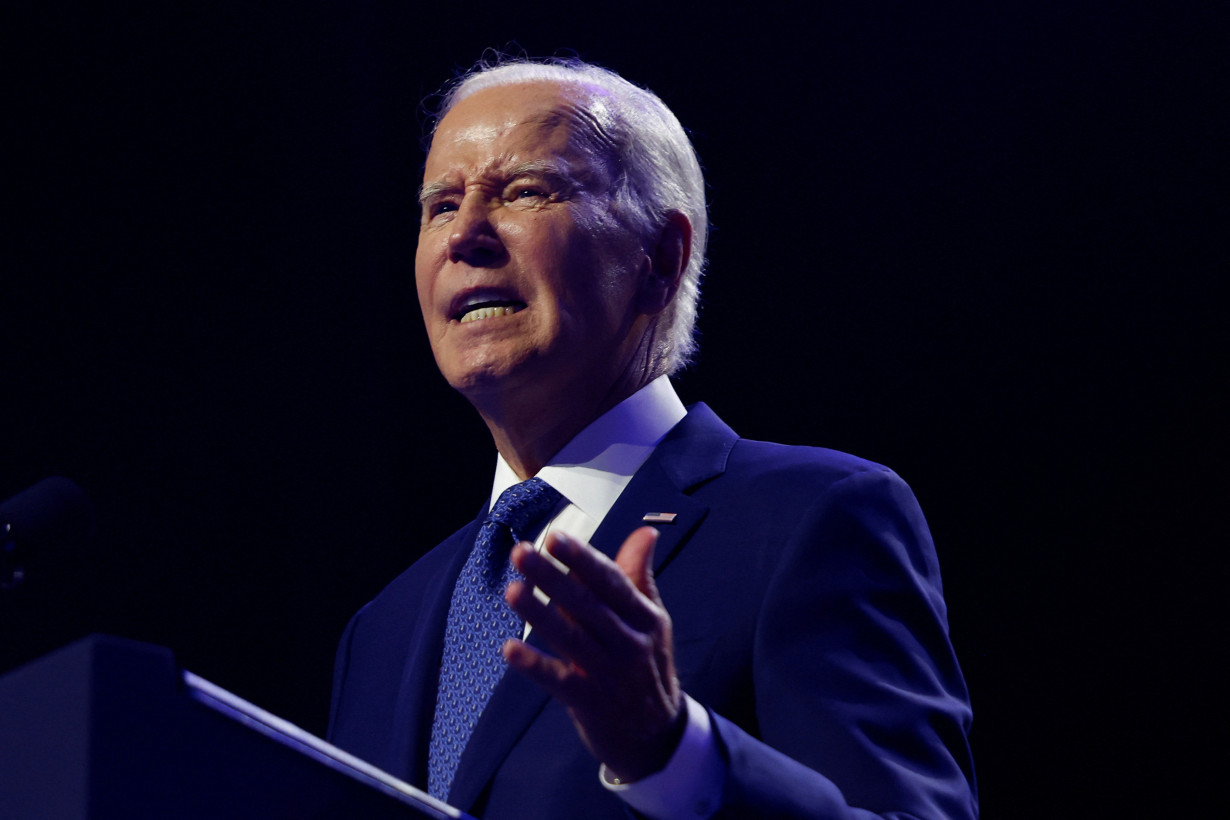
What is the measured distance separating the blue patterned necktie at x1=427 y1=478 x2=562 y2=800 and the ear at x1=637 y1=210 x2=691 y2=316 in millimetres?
393

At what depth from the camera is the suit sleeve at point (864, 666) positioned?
3.68 ft

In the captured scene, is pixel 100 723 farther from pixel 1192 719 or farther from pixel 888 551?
pixel 1192 719

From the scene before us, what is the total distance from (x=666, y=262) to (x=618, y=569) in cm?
114

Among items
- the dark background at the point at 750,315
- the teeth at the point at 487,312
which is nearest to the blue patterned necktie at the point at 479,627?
the teeth at the point at 487,312

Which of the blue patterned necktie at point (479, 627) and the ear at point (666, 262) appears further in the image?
the ear at point (666, 262)

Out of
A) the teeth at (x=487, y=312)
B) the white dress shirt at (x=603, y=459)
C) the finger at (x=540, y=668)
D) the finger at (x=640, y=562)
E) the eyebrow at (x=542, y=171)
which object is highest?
the eyebrow at (x=542, y=171)

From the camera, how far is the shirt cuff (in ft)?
2.80

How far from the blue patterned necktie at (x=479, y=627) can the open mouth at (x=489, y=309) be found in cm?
26

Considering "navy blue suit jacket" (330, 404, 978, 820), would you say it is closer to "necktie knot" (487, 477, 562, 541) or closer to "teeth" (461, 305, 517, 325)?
"necktie knot" (487, 477, 562, 541)

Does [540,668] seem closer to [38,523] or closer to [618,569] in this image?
[618,569]

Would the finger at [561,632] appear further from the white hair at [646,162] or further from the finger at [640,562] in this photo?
the white hair at [646,162]

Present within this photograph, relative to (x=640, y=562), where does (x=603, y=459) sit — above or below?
below

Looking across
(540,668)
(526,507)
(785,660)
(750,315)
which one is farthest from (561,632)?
(750,315)

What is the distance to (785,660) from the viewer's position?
1.22 metres
